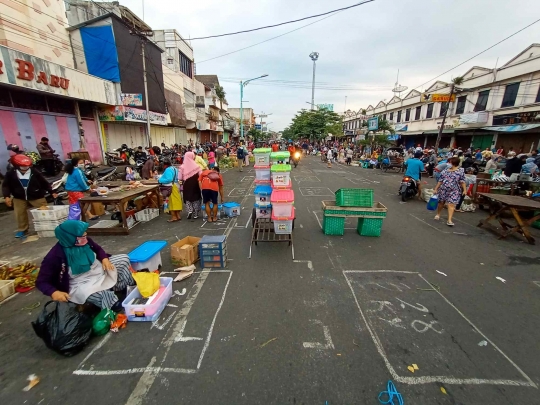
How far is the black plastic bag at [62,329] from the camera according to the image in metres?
2.63

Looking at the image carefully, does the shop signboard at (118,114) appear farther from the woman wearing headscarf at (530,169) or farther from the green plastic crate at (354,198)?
the woman wearing headscarf at (530,169)

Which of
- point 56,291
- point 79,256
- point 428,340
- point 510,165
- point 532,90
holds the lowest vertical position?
point 428,340

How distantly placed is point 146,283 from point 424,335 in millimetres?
4067

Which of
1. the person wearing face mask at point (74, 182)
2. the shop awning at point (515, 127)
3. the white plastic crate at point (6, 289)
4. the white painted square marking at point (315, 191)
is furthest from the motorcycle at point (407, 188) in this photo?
the shop awning at point (515, 127)

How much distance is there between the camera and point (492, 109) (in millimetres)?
21031

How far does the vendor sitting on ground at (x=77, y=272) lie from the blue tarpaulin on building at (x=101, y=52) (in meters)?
16.6

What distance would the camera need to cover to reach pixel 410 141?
35.0 m

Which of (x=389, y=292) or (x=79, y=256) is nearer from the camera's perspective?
(x=79, y=256)

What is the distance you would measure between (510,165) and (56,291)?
597 inches

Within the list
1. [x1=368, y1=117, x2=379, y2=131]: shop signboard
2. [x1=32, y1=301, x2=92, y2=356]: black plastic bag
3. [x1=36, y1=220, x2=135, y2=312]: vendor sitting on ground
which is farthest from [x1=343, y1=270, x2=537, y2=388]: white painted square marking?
[x1=368, y1=117, x2=379, y2=131]: shop signboard

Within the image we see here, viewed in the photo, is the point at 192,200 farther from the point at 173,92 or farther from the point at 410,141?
the point at 410,141

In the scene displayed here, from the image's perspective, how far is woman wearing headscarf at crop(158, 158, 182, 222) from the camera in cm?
708

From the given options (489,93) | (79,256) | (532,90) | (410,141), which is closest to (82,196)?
(79,256)

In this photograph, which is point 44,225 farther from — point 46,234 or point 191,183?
point 191,183
